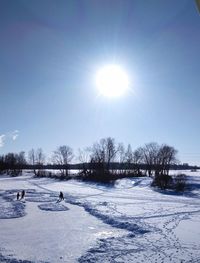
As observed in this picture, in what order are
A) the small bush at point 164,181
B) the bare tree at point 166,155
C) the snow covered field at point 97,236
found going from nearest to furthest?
the snow covered field at point 97,236
the small bush at point 164,181
the bare tree at point 166,155

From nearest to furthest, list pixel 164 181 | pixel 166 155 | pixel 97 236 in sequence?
pixel 97 236
pixel 164 181
pixel 166 155

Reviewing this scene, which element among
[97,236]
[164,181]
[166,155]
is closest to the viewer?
[97,236]

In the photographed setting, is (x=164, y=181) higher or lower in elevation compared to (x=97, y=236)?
higher

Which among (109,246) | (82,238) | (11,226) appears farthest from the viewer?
(11,226)

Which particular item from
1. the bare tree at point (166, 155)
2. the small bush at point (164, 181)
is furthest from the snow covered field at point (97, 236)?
the bare tree at point (166, 155)

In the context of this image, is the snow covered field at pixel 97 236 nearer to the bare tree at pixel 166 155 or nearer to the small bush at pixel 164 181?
the small bush at pixel 164 181

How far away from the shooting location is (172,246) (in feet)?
54.3

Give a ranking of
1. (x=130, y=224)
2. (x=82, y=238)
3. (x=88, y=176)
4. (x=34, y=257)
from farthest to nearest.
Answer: (x=88, y=176), (x=130, y=224), (x=82, y=238), (x=34, y=257)

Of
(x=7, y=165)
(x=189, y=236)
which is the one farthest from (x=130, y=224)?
(x=7, y=165)

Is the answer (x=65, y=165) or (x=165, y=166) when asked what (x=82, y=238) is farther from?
(x=65, y=165)

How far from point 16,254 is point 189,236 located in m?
9.74

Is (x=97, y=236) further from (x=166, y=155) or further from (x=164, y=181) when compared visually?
(x=166, y=155)

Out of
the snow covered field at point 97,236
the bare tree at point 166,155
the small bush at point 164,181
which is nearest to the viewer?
the snow covered field at point 97,236

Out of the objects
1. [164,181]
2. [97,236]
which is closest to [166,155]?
[164,181]
